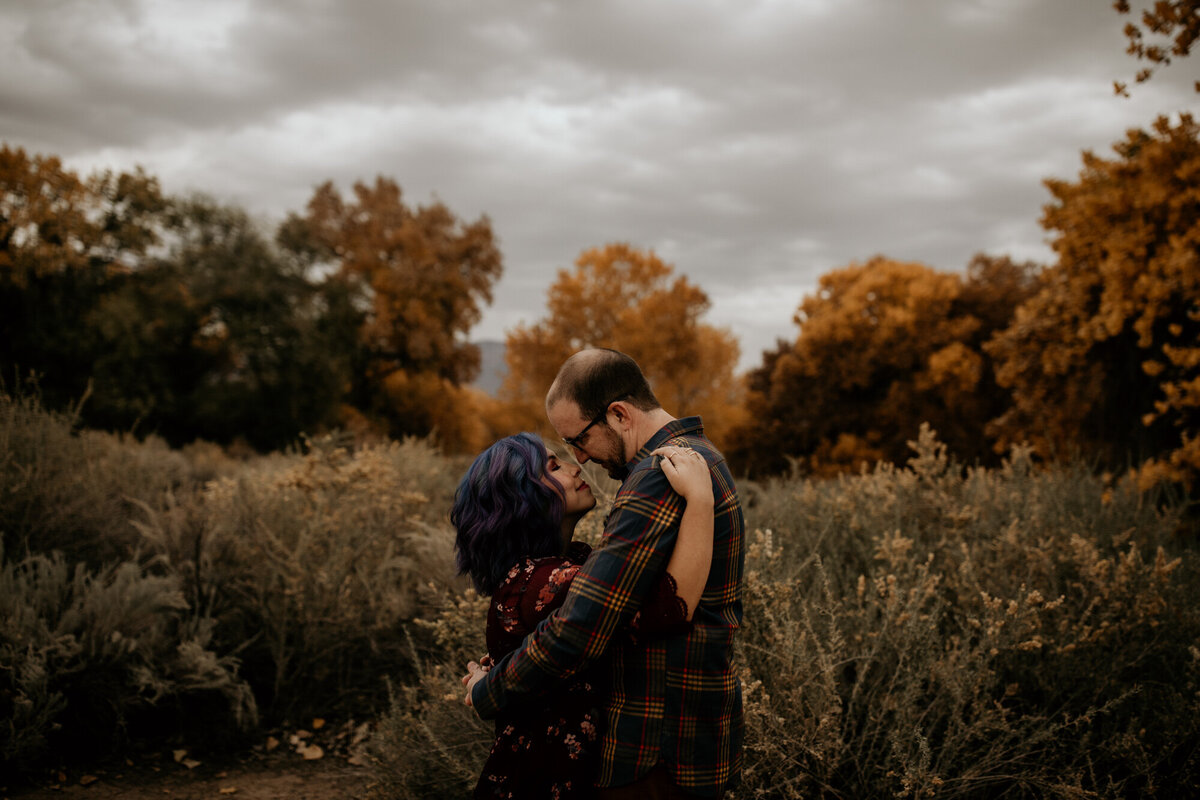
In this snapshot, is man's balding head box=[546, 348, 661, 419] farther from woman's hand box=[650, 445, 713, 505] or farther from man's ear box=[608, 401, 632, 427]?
woman's hand box=[650, 445, 713, 505]

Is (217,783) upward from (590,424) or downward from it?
downward

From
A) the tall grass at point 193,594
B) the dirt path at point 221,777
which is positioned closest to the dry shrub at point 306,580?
the tall grass at point 193,594

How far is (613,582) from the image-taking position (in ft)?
5.53

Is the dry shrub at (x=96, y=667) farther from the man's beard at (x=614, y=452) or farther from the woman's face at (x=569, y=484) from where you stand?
the man's beard at (x=614, y=452)

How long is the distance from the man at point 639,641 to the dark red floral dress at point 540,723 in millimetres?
120

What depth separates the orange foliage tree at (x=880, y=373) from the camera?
24.8 m

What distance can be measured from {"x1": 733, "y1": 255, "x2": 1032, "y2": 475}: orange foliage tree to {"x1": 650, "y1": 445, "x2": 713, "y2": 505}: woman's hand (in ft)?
78.3

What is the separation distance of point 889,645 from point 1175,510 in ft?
9.83

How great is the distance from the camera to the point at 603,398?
6.39ft

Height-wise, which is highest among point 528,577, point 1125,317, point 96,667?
point 1125,317

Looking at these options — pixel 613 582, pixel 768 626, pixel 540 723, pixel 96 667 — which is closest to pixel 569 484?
pixel 613 582

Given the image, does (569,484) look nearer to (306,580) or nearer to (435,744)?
(435,744)

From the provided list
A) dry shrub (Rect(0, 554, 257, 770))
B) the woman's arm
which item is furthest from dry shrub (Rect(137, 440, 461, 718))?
the woman's arm

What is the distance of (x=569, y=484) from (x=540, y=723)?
2.12 feet
